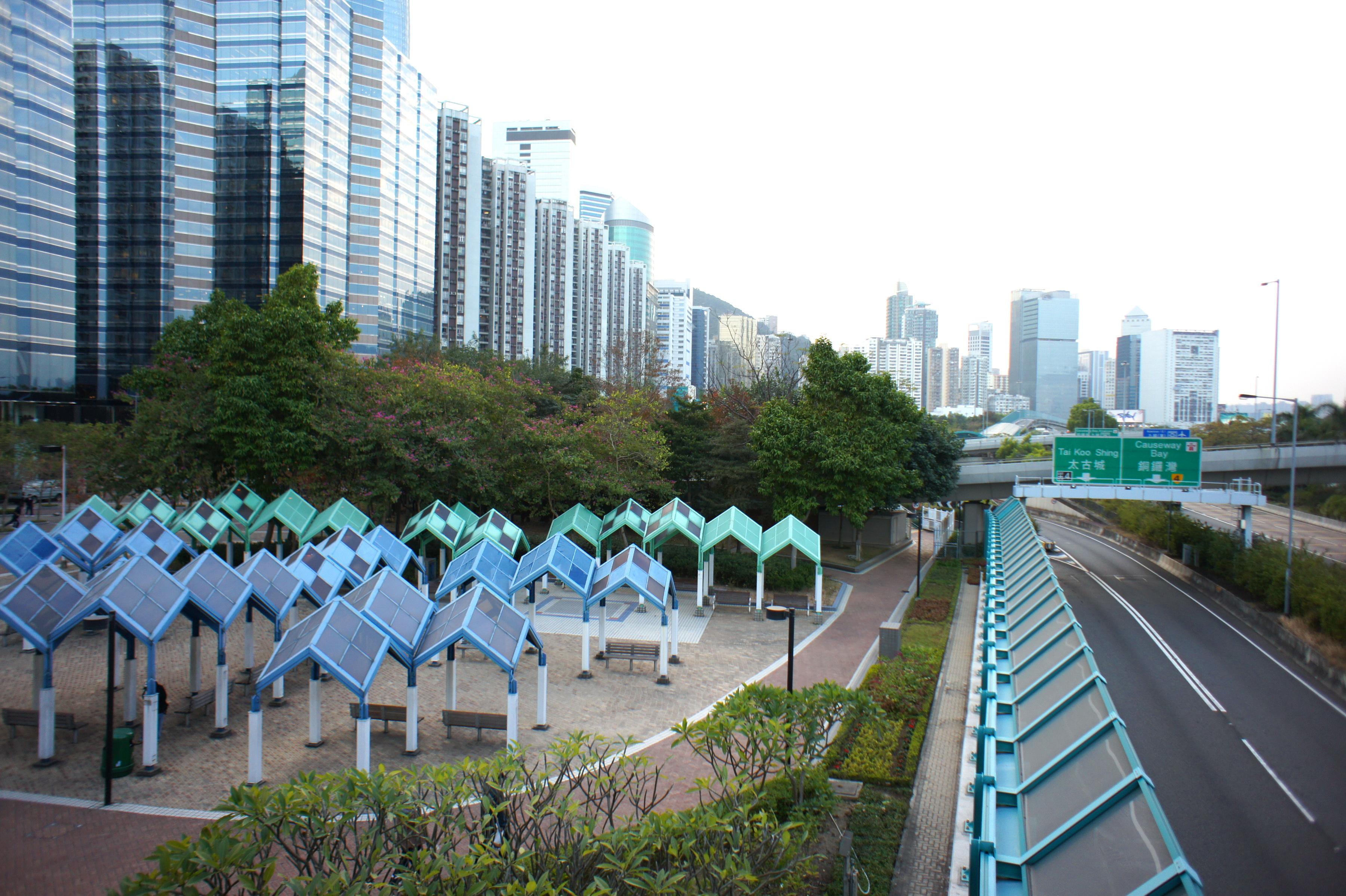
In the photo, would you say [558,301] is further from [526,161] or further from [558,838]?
[558,838]

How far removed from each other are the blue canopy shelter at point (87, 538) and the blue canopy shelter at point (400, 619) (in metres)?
10.6

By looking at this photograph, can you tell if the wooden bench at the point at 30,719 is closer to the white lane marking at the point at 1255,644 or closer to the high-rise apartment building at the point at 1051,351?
the white lane marking at the point at 1255,644

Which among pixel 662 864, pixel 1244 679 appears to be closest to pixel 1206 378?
pixel 1244 679

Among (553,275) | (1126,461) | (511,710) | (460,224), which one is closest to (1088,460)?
(1126,461)

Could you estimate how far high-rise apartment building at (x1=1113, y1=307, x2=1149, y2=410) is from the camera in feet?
439

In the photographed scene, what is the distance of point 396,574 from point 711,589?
1380cm

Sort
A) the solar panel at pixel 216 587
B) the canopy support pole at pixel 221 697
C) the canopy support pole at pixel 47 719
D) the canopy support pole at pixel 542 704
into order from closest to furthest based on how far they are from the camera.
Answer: the canopy support pole at pixel 47 719 → the canopy support pole at pixel 221 697 → the solar panel at pixel 216 587 → the canopy support pole at pixel 542 704

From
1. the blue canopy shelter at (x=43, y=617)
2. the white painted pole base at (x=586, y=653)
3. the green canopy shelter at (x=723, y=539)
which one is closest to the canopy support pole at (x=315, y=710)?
the blue canopy shelter at (x=43, y=617)

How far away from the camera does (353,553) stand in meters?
20.1

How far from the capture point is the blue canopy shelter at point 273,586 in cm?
1564

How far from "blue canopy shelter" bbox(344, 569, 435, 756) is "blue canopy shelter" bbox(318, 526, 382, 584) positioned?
5049mm

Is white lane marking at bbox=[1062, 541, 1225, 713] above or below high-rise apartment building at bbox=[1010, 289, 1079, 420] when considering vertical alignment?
below

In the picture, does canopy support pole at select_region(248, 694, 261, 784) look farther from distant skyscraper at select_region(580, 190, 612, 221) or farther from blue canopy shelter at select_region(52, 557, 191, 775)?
distant skyscraper at select_region(580, 190, 612, 221)

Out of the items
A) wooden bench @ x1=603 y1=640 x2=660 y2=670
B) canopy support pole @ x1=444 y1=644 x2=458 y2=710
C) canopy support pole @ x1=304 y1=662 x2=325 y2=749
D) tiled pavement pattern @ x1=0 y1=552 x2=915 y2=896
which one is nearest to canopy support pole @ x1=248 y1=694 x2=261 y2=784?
tiled pavement pattern @ x1=0 y1=552 x2=915 y2=896
